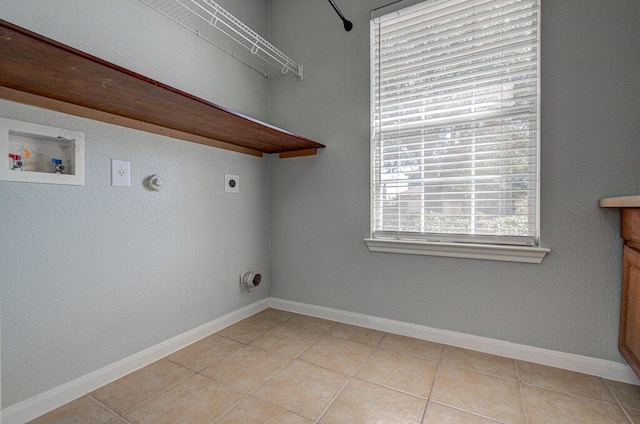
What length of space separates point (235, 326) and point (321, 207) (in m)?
1.05

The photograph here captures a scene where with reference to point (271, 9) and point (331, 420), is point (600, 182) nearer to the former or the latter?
point (331, 420)

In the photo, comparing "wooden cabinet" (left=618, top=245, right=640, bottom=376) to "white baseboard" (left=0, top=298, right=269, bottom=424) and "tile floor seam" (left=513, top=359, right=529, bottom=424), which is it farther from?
"white baseboard" (left=0, top=298, right=269, bottom=424)

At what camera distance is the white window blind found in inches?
60.2

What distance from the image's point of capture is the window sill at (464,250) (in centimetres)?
150

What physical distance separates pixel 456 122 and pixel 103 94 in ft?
5.82

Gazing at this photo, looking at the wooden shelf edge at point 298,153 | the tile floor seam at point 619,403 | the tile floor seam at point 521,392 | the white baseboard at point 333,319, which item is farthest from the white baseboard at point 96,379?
the tile floor seam at point 619,403

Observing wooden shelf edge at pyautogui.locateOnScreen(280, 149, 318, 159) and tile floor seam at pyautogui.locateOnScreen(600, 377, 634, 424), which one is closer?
tile floor seam at pyautogui.locateOnScreen(600, 377, 634, 424)

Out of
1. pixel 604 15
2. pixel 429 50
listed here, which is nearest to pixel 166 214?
pixel 429 50

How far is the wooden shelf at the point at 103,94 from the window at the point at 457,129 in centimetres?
71

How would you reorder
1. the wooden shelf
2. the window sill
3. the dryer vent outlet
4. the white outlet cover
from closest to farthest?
1. the wooden shelf
2. the window sill
3. the white outlet cover
4. the dryer vent outlet

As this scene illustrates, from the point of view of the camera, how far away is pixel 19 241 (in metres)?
1.11

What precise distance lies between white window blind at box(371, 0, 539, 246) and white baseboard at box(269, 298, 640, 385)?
0.58 m

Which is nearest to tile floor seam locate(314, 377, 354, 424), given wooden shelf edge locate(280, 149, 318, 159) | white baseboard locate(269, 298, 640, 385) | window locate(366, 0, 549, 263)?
white baseboard locate(269, 298, 640, 385)

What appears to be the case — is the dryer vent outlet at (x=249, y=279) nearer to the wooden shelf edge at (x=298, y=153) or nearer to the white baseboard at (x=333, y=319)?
the white baseboard at (x=333, y=319)
